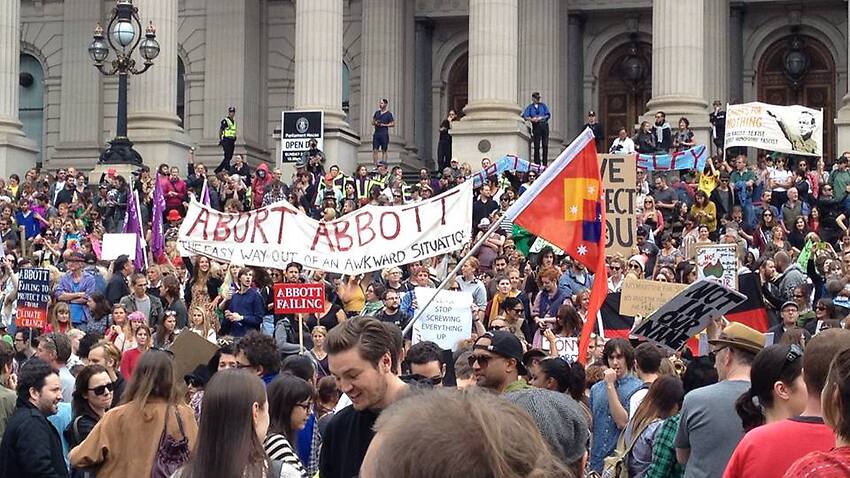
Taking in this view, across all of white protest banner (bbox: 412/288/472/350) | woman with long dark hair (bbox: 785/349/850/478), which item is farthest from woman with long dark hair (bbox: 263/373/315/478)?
white protest banner (bbox: 412/288/472/350)

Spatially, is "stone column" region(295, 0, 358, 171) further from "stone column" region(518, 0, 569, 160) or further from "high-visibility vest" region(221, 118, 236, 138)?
"stone column" region(518, 0, 569, 160)

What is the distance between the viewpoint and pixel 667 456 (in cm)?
802

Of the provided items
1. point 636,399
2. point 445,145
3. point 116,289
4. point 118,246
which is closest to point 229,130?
point 445,145

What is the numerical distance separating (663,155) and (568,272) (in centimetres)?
1081

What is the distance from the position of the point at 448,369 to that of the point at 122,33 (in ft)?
65.5

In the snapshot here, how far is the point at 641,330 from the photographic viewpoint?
447 inches

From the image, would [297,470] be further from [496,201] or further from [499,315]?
[496,201]

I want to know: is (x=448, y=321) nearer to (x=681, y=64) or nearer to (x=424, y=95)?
(x=681, y=64)

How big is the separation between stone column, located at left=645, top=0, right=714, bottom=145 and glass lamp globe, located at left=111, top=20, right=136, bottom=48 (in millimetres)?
10574

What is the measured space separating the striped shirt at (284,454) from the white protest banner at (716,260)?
41.0 feet

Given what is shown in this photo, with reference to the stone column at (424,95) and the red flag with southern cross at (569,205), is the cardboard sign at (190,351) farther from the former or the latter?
the stone column at (424,95)

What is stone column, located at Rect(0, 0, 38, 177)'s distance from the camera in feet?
124

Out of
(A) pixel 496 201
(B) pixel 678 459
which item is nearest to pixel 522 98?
(A) pixel 496 201

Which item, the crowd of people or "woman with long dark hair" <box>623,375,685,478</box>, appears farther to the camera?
"woman with long dark hair" <box>623,375,685,478</box>
